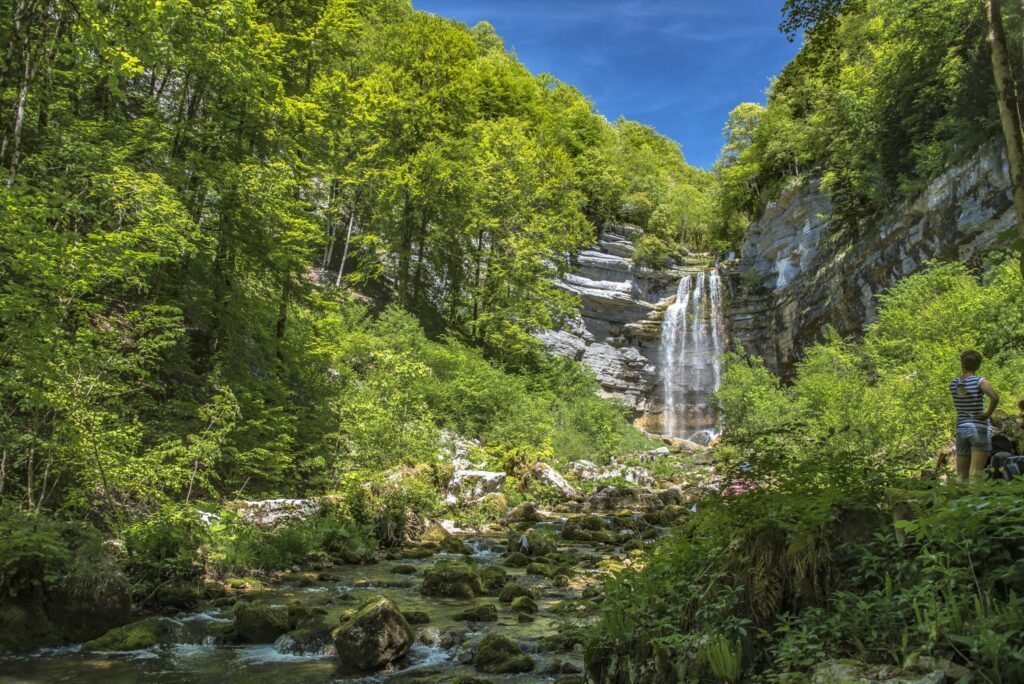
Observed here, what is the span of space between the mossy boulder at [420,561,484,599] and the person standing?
20.9 feet

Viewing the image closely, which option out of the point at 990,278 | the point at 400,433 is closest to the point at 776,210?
the point at 990,278

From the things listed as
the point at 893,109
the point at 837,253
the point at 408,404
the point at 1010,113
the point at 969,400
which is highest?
the point at 893,109

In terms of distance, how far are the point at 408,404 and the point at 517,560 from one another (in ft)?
19.7

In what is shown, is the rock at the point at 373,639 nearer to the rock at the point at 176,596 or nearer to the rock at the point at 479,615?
the rock at the point at 479,615

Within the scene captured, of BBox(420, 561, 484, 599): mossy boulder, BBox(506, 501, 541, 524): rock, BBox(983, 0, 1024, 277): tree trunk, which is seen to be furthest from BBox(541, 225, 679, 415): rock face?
BBox(983, 0, 1024, 277): tree trunk

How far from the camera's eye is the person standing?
606 cm

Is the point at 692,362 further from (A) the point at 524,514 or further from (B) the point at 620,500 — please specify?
(A) the point at 524,514

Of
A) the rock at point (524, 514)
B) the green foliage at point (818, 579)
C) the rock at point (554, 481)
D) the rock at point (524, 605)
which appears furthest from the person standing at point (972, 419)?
the rock at point (554, 481)

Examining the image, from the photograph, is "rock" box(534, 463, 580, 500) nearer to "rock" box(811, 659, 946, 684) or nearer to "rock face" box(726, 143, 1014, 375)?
"rock" box(811, 659, 946, 684)

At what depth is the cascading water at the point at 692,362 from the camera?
3675 cm

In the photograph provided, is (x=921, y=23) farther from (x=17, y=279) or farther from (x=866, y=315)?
(x=17, y=279)

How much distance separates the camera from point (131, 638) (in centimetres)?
668

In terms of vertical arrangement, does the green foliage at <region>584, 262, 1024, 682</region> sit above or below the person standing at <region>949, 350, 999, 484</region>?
below

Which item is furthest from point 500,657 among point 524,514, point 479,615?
point 524,514
